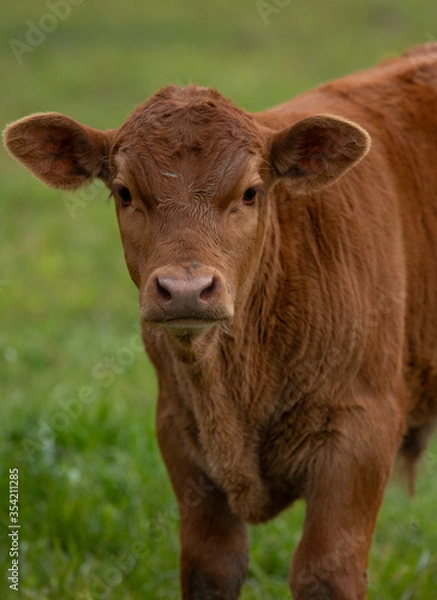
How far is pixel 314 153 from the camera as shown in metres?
4.46

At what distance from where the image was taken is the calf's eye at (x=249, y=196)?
4227 millimetres

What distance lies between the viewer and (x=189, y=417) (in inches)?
185

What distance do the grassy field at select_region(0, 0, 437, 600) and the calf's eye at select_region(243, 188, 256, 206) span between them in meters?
0.90

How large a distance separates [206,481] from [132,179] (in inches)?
53.7

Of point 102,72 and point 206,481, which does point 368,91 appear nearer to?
point 206,481

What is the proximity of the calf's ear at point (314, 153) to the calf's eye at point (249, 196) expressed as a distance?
0.25 meters

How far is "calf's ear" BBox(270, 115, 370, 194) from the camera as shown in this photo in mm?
4344

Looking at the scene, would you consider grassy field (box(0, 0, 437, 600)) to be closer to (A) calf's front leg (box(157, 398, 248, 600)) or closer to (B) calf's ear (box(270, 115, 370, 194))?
(A) calf's front leg (box(157, 398, 248, 600))

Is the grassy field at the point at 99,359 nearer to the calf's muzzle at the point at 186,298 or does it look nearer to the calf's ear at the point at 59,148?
the calf's ear at the point at 59,148

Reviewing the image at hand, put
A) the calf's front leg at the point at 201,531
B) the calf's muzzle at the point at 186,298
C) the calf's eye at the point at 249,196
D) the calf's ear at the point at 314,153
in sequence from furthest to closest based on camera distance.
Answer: the calf's front leg at the point at 201,531 < the calf's ear at the point at 314,153 < the calf's eye at the point at 249,196 < the calf's muzzle at the point at 186,298

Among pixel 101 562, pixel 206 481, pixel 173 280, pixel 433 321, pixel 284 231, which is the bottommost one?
pixel 101 562

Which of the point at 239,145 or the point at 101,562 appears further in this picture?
the point at 101,562

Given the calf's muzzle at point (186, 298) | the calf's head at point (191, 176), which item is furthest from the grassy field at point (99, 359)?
the calf's muzzle at point (186, 298)

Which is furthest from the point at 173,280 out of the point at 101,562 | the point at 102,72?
the point at 102,72
